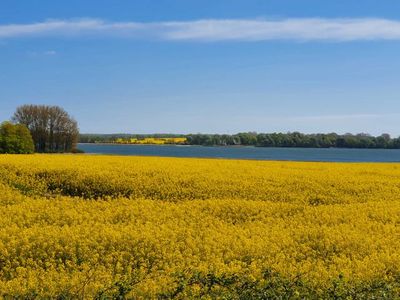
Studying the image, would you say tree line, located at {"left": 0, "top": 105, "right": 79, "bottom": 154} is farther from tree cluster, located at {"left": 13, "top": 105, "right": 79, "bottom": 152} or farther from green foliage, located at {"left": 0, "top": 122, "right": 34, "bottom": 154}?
green foliage, located at {"left": 0, "top": 122, "right": 34, "bottom": 154}

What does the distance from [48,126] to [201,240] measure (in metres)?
101

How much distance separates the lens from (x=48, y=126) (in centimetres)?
10769

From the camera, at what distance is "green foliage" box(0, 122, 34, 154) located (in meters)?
76.2

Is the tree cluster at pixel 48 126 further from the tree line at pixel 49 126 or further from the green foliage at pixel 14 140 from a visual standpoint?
the green foliage at pixel 14 140

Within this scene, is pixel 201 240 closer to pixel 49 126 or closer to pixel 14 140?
pixel 14 140

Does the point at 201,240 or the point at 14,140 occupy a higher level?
the point at 14,140

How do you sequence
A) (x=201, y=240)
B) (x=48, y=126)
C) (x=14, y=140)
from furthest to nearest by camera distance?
(x=48, y=126) < (x=14, y=140) < (x=201, y=240)

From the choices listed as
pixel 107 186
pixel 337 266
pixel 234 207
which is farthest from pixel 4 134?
pixel 337 266

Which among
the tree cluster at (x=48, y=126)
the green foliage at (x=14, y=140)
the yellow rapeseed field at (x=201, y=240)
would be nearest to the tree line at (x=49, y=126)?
the tree cluster at (x=48, y=126)

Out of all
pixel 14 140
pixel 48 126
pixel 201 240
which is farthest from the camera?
pixel 48 126

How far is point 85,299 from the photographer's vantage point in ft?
25.8

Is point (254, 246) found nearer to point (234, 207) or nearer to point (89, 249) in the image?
point (89, 249)

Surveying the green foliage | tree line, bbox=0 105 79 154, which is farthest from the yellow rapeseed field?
tree line, bbox=0 105 79 154

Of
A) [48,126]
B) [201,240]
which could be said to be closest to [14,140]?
[48,126]
